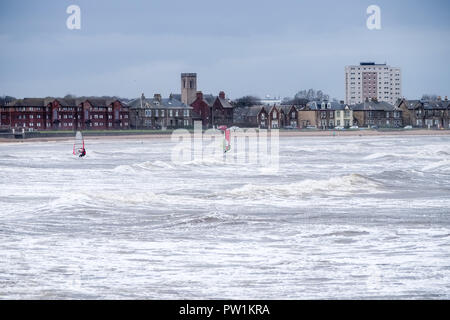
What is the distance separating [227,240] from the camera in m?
15.8

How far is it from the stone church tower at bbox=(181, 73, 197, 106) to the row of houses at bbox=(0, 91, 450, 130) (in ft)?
25.6

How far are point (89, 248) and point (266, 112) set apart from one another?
12512 centimetres

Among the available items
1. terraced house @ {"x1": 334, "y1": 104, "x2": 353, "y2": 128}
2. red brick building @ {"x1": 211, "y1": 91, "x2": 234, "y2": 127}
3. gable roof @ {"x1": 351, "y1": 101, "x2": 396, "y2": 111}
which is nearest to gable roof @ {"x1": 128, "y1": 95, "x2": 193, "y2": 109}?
red brick building @ {"x1": 211, "y1": 91, "x2": 234, "y2": 127}

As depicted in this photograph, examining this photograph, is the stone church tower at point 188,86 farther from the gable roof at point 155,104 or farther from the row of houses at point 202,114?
the gable roof at point 155,104

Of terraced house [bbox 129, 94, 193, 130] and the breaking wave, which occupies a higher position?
terraced house [bbox 129, 94, 193, 130]

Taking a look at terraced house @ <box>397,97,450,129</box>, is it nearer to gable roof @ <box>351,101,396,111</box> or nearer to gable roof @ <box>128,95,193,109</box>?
gable roof @ <box>351,101,396,111</box>

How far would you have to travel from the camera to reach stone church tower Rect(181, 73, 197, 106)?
147125mm

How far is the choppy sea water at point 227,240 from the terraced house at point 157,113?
96426 millimetres

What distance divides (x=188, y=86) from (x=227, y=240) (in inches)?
5285

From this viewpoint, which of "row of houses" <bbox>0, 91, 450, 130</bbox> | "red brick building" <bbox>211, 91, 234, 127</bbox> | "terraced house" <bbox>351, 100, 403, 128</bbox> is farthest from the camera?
"terraced house" <bbox>351, 100, 403, 128</bbox>

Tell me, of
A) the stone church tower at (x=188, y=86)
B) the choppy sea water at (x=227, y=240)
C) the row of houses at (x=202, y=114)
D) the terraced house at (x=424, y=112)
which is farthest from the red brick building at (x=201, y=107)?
the choppy sea water at (x=227, y=240)

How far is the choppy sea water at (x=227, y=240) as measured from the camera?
38.9ft

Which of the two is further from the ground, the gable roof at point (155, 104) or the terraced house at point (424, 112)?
the gable roof at point (155, 104)
